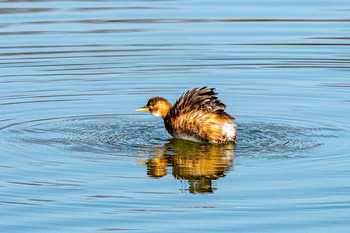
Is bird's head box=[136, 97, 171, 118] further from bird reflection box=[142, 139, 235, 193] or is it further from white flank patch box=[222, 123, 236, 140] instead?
white flank patch box=[222, 123, 236, 140]

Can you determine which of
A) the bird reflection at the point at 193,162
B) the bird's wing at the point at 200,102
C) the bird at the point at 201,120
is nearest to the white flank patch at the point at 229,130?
the bird at the point at 201,120

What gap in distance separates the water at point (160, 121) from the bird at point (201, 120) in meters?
0.18

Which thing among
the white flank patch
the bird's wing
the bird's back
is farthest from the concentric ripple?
the bird's wing

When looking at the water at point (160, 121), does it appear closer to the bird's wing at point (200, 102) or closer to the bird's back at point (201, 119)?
the bird's back at point (201, 119)

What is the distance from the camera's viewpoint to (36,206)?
35.5 ft

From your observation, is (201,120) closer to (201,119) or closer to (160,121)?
(201,119)

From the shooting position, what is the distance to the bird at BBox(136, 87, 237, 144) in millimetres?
Result: 13422

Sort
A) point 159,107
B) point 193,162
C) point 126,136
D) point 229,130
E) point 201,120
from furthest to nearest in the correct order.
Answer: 1. point 159,107
2. point 126,136
3. point 201,120
4. point 229,130
5. point 193,162

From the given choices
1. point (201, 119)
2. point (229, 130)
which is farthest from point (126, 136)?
point (229, 130)

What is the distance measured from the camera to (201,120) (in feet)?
44.3

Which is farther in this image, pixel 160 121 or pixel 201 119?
pixel 160 121

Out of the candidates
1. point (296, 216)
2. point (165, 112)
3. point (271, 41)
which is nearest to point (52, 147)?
point (165, 112)

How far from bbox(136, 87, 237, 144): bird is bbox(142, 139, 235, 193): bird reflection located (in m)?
0.11

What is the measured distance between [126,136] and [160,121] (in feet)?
4.42
